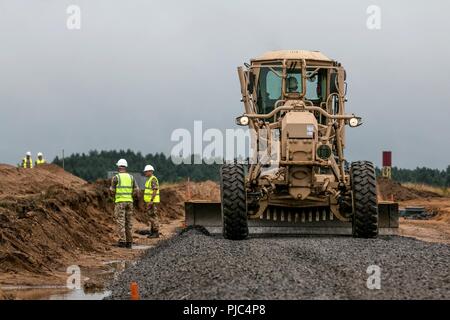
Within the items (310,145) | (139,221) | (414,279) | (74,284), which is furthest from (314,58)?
(139,221)

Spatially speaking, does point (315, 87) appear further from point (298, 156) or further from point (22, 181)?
point (22, 181)

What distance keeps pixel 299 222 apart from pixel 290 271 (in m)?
8.01

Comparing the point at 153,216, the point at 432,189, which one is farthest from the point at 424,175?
the point at 153,216

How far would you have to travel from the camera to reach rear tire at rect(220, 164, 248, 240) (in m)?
18.8

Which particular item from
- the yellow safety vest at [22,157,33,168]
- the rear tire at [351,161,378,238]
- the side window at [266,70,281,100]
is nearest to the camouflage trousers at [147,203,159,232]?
the side window at [266,70,281,100]

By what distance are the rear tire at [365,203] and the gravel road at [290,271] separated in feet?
2.67

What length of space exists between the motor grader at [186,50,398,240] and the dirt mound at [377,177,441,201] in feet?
102

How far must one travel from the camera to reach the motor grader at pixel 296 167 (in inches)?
753

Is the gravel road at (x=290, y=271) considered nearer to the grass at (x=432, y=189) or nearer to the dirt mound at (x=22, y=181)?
the dirt mound at (x=22, y=181)

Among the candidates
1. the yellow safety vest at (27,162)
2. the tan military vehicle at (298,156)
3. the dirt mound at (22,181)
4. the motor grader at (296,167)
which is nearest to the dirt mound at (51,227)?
the dirt mound at (22,181)

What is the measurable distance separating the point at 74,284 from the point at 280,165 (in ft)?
17.7

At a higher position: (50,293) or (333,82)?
(333,82)

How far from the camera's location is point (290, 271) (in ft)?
42.0

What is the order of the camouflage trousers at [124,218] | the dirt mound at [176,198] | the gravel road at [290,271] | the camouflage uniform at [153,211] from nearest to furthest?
1. the gravel road at [290,271]
2. the camouflage trousers at [124,218]
3. the camouflage uniform at [153,211]
4. the dirt mound at [176,198]
